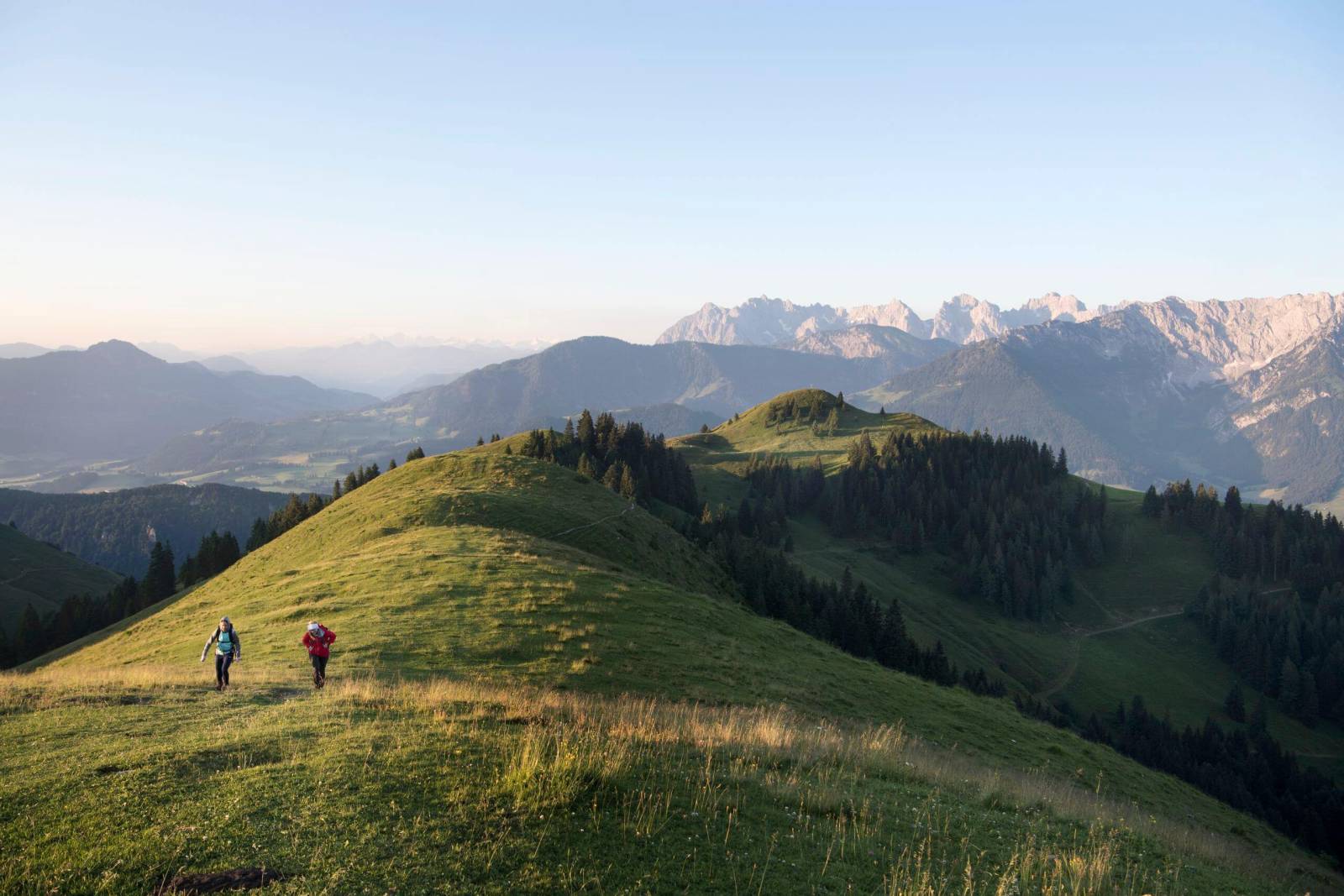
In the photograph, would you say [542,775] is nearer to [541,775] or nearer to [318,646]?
[541,775]

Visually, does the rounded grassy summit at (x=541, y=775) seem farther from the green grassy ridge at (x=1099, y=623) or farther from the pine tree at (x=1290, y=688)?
the pine tree at (x=1290, y=688)

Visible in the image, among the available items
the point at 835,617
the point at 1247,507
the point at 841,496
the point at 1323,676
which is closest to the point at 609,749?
the point at 835,617

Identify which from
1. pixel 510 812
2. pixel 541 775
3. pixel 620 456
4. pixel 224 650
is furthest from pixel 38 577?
pixel 510 812

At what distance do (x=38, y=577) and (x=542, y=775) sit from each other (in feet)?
738

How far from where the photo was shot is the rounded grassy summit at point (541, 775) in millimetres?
9461

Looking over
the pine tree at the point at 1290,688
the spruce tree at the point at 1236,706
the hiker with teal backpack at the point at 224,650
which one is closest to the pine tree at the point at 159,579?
the hiker with teal backpack at the point at 224,650

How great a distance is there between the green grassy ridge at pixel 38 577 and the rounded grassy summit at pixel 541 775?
16067 centimetres

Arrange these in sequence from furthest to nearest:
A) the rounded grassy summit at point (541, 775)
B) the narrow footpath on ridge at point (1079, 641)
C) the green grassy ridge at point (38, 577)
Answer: the green grassy ridge at point (38, 577)
the narrow footpath on ridge at point (1079, 641)
the rounded grassy summit at point (541, 775)

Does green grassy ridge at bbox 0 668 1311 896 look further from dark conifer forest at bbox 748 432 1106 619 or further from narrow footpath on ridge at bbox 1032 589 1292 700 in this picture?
dark conifer forest at bbox 748 432 1106 619

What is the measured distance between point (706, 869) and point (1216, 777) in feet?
378

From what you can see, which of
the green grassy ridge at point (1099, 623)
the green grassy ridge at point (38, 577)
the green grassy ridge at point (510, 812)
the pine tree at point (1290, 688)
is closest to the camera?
the green grassy ridge at point (510, 812)

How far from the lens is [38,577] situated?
17275 centimetres

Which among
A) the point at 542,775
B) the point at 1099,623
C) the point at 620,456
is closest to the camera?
the point at 542,775

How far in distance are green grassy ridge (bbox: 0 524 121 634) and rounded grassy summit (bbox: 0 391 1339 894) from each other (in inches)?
6326
